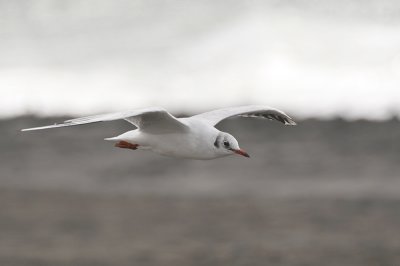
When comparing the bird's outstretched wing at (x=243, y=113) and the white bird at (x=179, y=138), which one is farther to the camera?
the bird's outstretched wing at (x=243, y=113)

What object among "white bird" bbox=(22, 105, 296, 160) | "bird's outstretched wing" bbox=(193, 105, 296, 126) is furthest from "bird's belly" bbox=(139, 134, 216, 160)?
"bird's outstretched wing" bbox=(193, 105, 296, 126)

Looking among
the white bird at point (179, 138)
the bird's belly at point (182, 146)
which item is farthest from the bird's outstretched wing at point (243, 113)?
the bird's belly at point (182, 146)

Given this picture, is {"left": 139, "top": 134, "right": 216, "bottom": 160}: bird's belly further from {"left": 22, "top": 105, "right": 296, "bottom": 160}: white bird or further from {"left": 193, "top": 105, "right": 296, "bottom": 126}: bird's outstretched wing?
{"left": 193, "top": 105, "right": 296, "bottom": 126}: bird's outstretched wing

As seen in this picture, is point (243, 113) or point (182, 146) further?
point (243, 113)

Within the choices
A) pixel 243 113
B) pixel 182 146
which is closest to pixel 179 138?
pixel 182 146

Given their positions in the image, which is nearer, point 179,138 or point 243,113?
point 179,138

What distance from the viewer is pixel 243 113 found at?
468 inches

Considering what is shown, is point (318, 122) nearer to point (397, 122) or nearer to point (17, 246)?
point (397, 122)

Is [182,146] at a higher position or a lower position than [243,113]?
lower

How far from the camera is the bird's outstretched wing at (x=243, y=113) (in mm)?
11578

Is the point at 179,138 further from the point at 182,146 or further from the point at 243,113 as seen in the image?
the point at 243,113

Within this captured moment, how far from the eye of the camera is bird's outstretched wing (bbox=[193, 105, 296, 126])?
11578 millimetres

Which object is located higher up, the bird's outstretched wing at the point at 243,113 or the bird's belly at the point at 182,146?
the bird's outstretched wing at the point at 243,113

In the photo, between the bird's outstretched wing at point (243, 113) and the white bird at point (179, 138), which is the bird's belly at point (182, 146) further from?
the bird's outstretched wing at point (243, 113)
